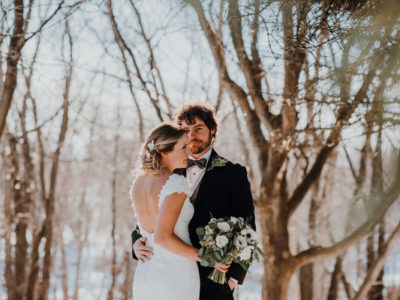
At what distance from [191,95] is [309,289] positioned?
4.74 metres

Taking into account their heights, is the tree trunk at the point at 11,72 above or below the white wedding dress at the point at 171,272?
above

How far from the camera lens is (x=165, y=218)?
277 cm

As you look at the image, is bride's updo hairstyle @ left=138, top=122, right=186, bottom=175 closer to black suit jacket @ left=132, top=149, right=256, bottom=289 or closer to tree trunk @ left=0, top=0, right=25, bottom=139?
black suit jacket @ left=132, top=149, right=256, bottom=289

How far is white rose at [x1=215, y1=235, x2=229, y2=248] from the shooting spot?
273cm

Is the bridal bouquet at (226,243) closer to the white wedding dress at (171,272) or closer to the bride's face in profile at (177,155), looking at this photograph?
the white wedding dress at (171,272)

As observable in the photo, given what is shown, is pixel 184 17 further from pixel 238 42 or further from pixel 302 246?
pixel 302 246

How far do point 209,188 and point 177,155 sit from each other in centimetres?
42

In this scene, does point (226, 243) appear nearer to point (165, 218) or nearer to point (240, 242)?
point (240, 242)

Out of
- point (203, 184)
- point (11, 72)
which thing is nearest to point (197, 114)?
point (203, 184)

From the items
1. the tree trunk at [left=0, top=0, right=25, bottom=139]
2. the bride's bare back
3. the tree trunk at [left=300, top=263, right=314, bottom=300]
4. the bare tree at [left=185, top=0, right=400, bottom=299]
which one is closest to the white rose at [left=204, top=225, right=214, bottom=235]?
the bride's bare back

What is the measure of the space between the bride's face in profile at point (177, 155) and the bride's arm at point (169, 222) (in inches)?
10.8

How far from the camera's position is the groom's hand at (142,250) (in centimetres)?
295

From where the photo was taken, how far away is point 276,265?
16.6 ft

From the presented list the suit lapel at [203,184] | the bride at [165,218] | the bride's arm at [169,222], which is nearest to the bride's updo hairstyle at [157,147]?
the bride at [165,218]
